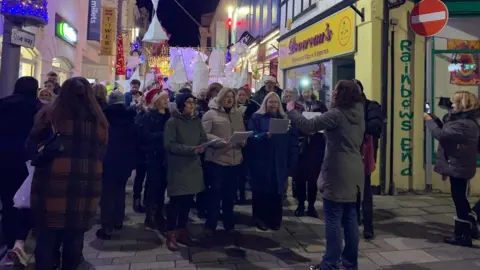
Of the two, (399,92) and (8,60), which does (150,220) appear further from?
(399,92)

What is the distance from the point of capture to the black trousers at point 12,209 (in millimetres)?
4363

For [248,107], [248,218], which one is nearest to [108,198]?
[248,218]

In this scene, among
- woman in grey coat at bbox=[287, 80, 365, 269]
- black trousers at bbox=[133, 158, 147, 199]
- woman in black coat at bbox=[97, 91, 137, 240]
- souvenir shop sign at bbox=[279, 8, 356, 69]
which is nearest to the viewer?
woman in grey coat at bbox=[287, 80, 365, 269]

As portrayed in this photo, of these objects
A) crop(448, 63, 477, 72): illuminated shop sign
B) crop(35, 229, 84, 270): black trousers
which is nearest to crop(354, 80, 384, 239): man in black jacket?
crop(35, 229, 84, 270): black trousers

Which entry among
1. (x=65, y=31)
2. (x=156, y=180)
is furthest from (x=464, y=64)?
(x=65, y=31)

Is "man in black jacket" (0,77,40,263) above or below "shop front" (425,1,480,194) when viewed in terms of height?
below

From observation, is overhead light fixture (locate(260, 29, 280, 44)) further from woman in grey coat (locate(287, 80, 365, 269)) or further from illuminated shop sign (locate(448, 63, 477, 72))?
woman in grey coat (locate(287, 80, 365, 269))

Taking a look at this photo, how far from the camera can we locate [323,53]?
10.3 m

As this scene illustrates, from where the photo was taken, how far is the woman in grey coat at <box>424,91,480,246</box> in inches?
196

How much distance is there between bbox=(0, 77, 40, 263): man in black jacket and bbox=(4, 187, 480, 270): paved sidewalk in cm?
81

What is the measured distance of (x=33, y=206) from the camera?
321 cm

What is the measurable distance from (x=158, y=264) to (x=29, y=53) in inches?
398

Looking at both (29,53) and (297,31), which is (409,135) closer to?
(297,31)

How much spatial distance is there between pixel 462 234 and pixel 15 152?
532cm
